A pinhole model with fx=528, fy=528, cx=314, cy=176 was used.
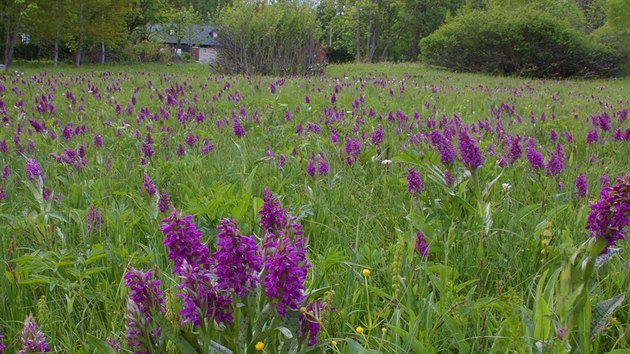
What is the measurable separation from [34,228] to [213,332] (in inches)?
53.0

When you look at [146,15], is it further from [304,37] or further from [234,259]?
[234,259]

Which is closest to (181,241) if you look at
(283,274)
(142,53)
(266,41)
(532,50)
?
(283,274)

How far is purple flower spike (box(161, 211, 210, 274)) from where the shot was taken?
126 cm

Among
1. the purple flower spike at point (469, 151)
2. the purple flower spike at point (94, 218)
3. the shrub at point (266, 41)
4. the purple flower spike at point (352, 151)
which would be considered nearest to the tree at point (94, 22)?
the shrub at point (266, 41)

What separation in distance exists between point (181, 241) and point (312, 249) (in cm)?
110

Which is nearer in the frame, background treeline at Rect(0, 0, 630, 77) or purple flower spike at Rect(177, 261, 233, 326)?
purple flower spike at Rect(177, 261, 233, 326)

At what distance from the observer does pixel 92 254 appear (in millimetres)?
1999

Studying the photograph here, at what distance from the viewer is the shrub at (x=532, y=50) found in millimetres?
25500

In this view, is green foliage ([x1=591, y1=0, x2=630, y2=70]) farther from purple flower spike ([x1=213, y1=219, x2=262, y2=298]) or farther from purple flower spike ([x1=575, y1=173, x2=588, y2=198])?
purple flower spike ([x1=213, y1=219, x2=262, y2=298])

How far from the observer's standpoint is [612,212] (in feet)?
4.33

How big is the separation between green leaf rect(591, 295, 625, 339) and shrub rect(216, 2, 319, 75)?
17654 mm

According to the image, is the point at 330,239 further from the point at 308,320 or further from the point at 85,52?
the point at 85,52

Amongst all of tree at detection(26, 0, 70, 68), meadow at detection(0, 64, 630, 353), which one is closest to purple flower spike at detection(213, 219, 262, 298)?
meadow at detection(0, 64, 630, 353)

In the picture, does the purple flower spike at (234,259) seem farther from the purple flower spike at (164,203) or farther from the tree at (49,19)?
the tree at (49,19)
